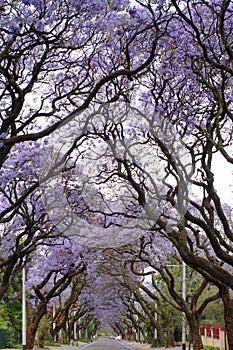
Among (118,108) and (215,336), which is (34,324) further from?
(118,108)

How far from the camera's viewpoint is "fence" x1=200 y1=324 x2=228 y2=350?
3145cm

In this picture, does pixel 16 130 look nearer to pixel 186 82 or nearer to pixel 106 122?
pixel 106 122

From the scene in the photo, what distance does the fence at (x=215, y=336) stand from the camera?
1238 inches

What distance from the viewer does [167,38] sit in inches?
504

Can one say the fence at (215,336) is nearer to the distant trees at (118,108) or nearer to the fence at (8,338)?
the fence at (8,338)

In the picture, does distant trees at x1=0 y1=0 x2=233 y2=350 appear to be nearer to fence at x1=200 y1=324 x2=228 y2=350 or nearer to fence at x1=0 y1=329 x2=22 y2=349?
fence at x1=200 y1=324 x2=228 y2=350

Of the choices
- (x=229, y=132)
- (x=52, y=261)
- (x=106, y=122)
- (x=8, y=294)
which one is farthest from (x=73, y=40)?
(x=8, y=294)

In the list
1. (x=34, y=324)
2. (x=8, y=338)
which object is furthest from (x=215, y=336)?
(x=8, y=338)

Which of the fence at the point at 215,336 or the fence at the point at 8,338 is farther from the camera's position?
the fence at the point at 8,338

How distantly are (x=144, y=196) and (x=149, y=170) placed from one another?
814 millimetres

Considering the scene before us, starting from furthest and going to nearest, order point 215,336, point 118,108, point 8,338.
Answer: point 8,338 < point 215,336 < point 118,108

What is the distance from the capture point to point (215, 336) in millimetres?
36000

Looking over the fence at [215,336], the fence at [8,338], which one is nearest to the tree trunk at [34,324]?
the fence at [215,336]

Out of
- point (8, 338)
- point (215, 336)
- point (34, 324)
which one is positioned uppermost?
point (8, 338)
